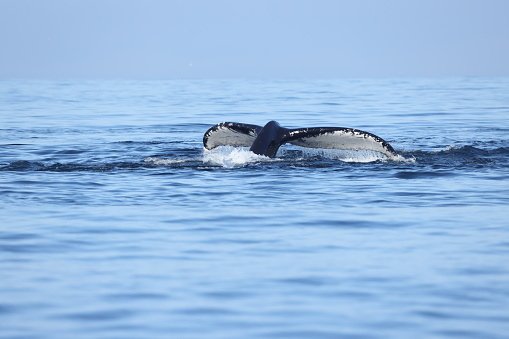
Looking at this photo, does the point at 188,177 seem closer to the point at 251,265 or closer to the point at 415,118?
the point at 251,265

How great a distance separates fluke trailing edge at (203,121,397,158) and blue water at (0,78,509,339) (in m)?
0.31

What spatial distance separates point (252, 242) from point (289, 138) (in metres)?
4.76

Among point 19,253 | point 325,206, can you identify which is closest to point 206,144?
point 325,206

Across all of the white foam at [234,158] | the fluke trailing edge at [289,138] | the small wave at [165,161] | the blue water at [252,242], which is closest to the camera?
the blue water at [252,242]

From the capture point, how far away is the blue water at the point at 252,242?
6309mm

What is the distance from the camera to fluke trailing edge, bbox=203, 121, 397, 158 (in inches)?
507

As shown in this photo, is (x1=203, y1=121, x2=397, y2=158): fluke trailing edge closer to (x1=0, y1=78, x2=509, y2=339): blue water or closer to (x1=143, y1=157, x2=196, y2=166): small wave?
(x1=0, y1=78, x2=509, y2=339): blue water

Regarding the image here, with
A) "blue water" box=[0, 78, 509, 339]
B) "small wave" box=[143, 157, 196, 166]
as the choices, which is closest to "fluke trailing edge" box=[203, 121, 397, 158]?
"blue water" box=[0, 78, 509, 339]

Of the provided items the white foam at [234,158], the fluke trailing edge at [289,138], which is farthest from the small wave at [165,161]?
the fluke trailing edge at [289,138]

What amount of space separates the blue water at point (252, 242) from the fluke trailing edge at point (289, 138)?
31cm

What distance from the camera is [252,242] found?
344 inches

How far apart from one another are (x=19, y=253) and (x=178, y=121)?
18.1 metres

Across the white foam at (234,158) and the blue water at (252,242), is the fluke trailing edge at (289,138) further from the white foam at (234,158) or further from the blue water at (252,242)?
the blue water at (252,242)

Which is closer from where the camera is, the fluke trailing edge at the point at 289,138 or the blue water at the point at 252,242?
the blue water at the point at 252,242
